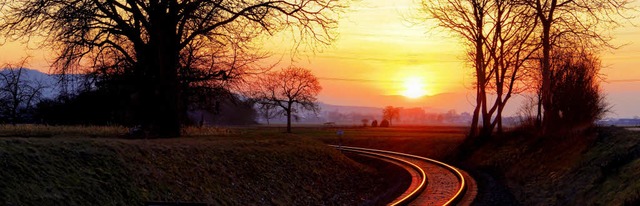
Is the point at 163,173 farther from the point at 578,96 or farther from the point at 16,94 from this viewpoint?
the point at 16,94

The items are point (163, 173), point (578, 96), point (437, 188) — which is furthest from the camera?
point (578, 96)

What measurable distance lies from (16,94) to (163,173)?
3965 centimetres

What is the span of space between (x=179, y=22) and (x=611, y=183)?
2065cm

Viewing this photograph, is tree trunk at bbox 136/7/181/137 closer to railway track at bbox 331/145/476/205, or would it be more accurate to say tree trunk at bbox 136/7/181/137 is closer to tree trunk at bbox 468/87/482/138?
railway track at bbox 331/145/476/205

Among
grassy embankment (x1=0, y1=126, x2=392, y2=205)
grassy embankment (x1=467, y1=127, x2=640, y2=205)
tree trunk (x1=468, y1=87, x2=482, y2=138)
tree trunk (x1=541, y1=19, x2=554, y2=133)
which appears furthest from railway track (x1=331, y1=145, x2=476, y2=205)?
tree trunk (x1=468, y1=87, x2=482, y2=138)

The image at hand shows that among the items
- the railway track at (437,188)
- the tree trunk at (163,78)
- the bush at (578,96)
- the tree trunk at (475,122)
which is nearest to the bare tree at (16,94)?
the tree trunk at (163,78)

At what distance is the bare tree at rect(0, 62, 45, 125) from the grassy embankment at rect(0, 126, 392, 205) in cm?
2528

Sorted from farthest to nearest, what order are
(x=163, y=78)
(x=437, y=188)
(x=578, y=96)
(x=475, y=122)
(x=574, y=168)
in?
(x=475, y=122), (x=578, y=96), (x=163, y=78), (x=437, y=188), (x=574, y=168)

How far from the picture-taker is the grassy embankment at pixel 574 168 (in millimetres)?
16391

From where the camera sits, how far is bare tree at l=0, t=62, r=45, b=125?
156 feet

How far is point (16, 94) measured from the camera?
48.4m

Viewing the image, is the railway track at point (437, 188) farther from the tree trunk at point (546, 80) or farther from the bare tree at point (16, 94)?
the bare tree at point (16, 94)

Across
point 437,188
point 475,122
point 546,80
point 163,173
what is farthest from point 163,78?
point 475,122

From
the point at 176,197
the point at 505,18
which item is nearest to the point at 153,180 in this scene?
the point at 176,197
